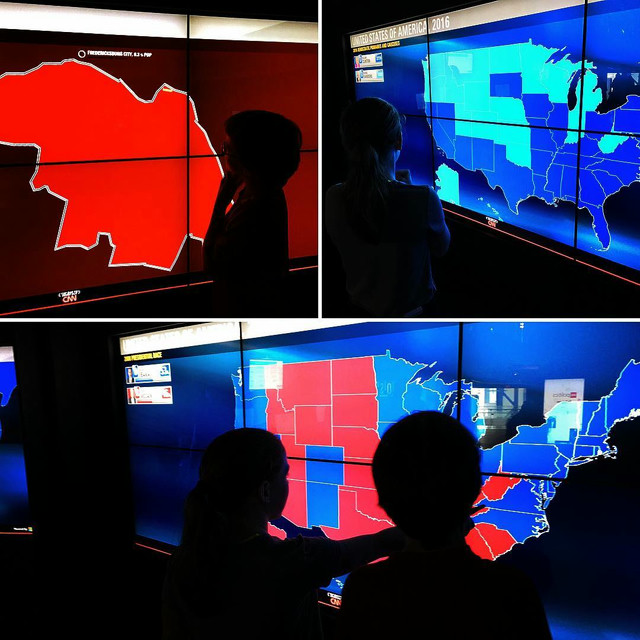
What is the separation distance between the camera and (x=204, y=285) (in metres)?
3.06

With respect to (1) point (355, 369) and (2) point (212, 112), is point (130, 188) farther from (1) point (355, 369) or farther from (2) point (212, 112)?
(1) point (355, 369)

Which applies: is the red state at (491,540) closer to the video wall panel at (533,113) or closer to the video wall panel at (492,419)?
the video wall panel at (492,419)

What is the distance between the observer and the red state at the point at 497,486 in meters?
1.85

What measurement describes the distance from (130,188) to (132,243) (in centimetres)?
25

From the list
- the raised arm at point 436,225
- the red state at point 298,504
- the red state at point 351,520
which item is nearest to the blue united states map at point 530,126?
the raised arm at point 436,225

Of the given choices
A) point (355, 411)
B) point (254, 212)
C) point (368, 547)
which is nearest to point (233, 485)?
point (368, 547)

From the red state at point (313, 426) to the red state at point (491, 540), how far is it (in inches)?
23.4

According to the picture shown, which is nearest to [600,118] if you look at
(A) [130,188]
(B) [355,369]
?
(B) [355,369]

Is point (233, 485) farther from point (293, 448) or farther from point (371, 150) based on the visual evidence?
point (371, 150)

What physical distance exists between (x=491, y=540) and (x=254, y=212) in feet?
4.00

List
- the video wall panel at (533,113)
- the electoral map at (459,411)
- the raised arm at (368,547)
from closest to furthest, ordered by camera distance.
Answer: the raised arm at (368,547) < the electoral map at (459,411) < the video wall panel at (533,113)

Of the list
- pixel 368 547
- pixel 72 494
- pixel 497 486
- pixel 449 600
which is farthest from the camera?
pixel 72 494

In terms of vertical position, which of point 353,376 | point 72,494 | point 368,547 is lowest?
point 72,494

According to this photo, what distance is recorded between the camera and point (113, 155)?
2762 mm
